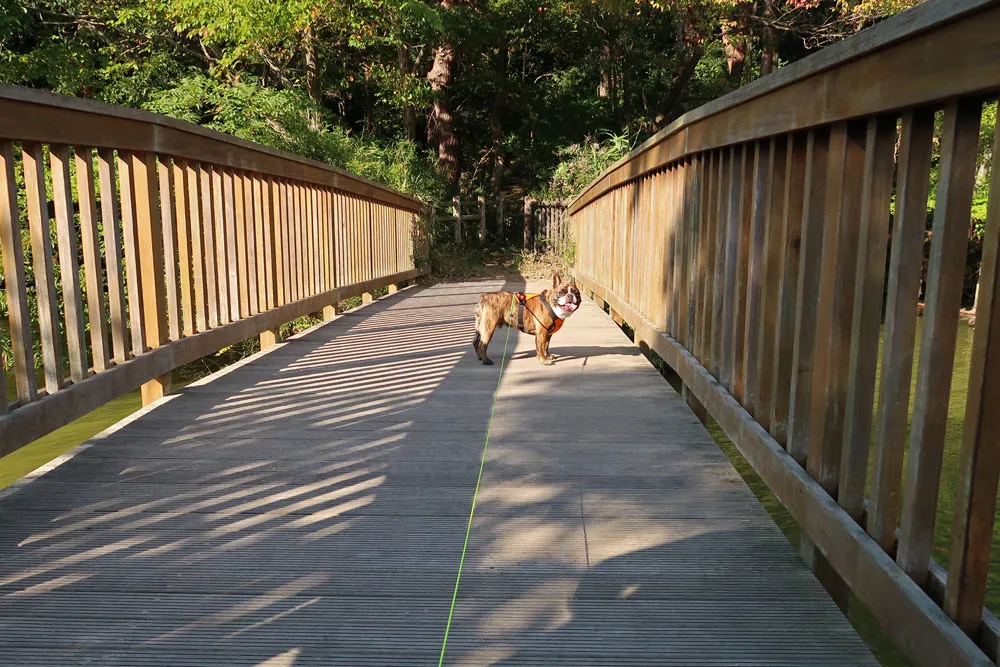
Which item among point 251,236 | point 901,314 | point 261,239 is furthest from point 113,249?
point 901,314

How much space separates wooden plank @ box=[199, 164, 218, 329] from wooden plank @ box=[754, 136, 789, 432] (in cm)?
277

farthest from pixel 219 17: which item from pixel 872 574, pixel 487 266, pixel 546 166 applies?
pixel 872 574

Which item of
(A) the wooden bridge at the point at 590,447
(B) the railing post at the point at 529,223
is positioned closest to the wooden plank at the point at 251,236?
(A) the wooden bridge at the point at 590,447

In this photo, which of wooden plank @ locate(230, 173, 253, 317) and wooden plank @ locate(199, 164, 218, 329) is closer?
wooden plank @ locate(199, 164, 218, 329)

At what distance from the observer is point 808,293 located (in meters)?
2.01

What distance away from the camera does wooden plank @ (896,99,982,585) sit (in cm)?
128

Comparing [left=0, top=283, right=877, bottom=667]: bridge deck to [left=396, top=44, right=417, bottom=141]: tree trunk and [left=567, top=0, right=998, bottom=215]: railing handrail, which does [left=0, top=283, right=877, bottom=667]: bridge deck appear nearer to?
[left=567, top=0, right=998, bottom=215]: railing handrail

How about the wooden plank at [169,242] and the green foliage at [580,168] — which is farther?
the green foliage at [580,168]

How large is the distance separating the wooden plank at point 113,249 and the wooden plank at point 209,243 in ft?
2.82

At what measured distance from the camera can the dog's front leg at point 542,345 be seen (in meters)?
4.64

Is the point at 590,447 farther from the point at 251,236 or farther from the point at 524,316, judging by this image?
the point at 251,236

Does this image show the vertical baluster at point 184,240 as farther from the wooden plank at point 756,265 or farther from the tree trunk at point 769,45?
the tree trunk at point 769,45

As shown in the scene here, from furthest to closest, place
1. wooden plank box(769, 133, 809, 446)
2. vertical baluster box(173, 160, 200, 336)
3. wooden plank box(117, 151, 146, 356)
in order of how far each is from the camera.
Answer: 1. vertical baluster box(173, 160, 200, 336)
2. wooden plank box(117, 151, 146, 356)
3. wooden plank box(769, 133, 809, 446)

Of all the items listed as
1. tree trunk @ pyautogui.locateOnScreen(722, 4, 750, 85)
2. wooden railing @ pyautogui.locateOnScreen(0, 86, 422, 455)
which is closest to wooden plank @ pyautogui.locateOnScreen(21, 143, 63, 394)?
wooden railing @ pyautogui.locateOnScreen(0, 86, 422, 455)
